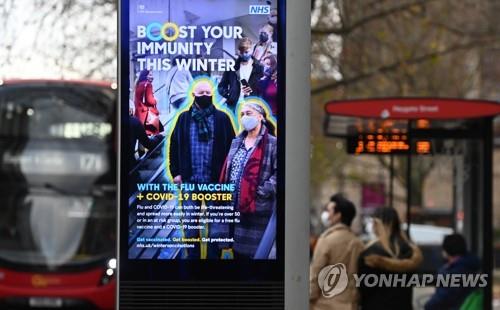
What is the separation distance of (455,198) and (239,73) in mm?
7790

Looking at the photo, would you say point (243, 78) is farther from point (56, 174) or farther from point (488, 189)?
point (56, 174)

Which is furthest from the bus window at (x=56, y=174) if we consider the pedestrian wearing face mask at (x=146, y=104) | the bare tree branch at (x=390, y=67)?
the pedestrian wearing face mask at (x=146, y=104)

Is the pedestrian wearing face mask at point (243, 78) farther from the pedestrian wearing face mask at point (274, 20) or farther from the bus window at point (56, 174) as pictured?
the bus window at point (56, 174)

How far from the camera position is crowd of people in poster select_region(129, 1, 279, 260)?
5965 millimetres

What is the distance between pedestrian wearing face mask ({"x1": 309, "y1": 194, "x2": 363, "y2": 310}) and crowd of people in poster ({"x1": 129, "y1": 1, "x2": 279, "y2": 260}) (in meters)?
1.56

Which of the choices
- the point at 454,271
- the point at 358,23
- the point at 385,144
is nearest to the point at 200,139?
the point at 454,271

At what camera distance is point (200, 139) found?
236 inches

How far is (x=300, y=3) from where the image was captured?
19.6ft

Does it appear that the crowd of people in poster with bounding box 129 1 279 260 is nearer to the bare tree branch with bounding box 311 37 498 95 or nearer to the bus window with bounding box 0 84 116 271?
the bus window with bounding box 0 84 116 271

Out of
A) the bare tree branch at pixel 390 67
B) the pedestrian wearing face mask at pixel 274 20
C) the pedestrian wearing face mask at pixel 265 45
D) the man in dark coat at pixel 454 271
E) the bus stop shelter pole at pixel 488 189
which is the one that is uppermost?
the bare tree branch at pixel 390 67

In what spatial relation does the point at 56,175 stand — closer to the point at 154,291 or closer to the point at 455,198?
the point at 455,198

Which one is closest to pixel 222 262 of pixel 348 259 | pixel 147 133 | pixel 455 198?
pixel 147 133

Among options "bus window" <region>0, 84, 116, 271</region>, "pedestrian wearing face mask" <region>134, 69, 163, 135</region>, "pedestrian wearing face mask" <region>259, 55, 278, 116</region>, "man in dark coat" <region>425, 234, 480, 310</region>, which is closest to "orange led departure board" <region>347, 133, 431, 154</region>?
"man in dark coat" <region>425, 234, 480, 310</region>

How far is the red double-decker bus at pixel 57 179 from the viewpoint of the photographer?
49.8 feet
